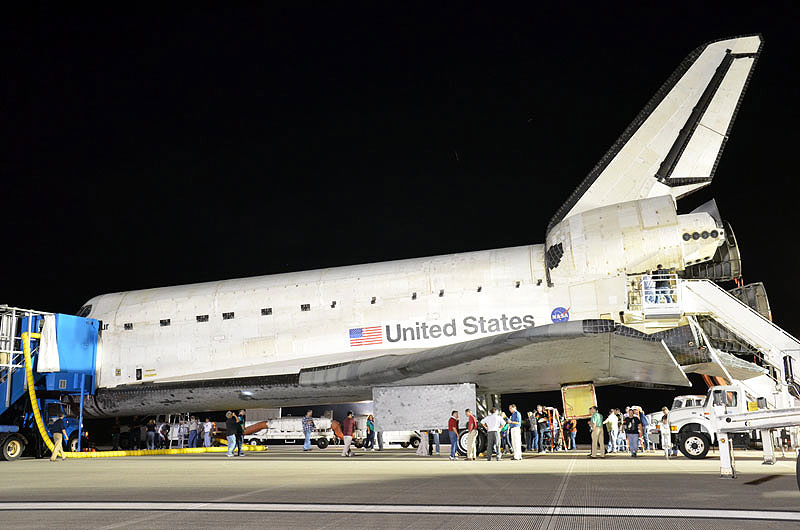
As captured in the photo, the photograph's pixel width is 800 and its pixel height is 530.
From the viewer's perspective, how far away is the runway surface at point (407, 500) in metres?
4.54

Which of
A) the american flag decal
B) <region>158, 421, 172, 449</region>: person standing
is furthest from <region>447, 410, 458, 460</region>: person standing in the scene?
<region>158, 421, 172, 449</region>: person standing

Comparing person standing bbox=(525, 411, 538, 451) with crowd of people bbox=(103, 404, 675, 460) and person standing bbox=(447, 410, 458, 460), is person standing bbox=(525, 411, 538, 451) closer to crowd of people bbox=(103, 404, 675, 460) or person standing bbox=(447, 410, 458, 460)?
crowd of people bbox=(103, 404, 675, 460)

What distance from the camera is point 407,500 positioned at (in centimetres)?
576

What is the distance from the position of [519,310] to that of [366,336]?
294 cm

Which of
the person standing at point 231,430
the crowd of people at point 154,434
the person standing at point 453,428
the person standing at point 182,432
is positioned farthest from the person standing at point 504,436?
the person standing at point 182,432

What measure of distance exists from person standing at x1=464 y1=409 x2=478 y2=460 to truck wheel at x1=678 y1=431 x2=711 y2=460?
4.11 meters

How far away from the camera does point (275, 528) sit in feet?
14.0

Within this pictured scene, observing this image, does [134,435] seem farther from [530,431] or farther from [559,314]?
[559,314]

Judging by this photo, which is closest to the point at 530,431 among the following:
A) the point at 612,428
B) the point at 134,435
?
the point at 612,428

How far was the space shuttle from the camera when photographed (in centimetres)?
1140

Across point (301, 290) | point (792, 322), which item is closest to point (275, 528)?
point (301, 290)

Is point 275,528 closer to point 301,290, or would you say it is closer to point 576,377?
point 576,377

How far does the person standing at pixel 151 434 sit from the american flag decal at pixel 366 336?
10.2m

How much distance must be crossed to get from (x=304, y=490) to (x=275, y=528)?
251 cm
